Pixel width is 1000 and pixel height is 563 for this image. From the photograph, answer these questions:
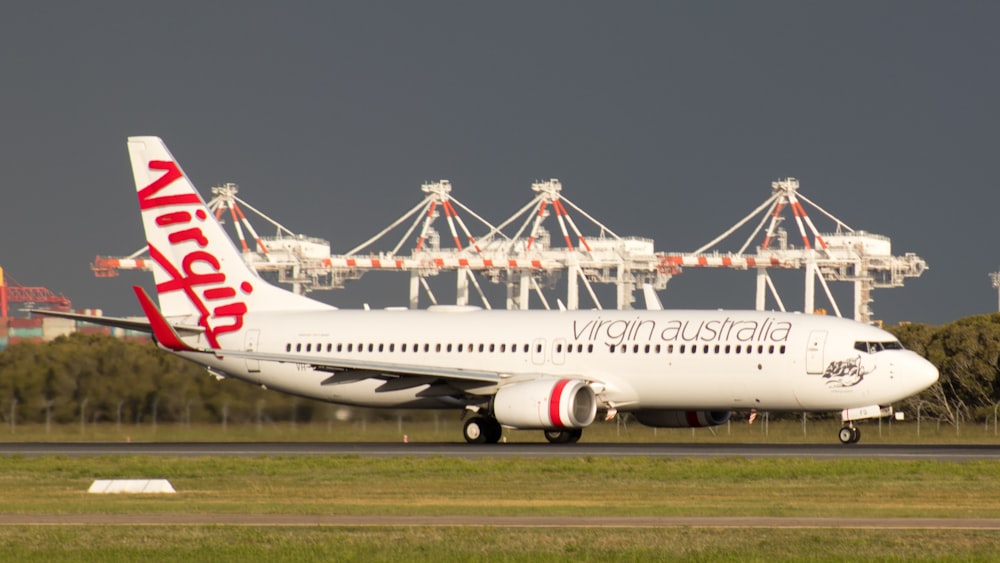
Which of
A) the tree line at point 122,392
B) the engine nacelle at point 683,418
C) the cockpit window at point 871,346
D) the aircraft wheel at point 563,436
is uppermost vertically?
the cockpit window at point 871,346

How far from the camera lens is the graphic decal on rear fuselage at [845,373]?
41.6m

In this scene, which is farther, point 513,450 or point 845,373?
point 845,373

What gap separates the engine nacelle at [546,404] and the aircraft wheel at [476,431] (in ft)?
5.71

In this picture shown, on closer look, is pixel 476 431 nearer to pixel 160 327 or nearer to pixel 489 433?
pixel 489 433

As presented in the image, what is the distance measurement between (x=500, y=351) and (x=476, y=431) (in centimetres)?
230

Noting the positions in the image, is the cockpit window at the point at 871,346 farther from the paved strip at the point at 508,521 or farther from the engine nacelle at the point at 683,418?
the paved strip at the point at 508,521

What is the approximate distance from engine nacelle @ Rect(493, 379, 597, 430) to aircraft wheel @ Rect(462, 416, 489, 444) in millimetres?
1740

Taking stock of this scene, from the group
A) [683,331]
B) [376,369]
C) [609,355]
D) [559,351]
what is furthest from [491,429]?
[683,331]

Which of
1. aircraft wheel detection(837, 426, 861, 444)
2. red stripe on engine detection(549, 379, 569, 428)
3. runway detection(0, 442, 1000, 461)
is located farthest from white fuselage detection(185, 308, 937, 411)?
red stripe on engine detection(549, 379, 569, 428)

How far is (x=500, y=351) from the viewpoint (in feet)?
148

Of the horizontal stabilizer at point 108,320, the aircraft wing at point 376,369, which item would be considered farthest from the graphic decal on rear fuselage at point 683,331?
the horizontal stabilizer at point 108,320

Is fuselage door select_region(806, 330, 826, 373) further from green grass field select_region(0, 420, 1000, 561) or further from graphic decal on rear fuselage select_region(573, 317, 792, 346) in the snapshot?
green grass field select_region(0, 420, 1000, 561)

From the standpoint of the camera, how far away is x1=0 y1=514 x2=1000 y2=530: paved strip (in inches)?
836

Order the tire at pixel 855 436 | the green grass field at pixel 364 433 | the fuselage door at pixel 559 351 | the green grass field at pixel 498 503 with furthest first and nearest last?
the green grass field at pixel 364 433 < the fuselage door at pixel 559 351 < the tire at pixel 855 436 < the green grass field at pixel 498 503
